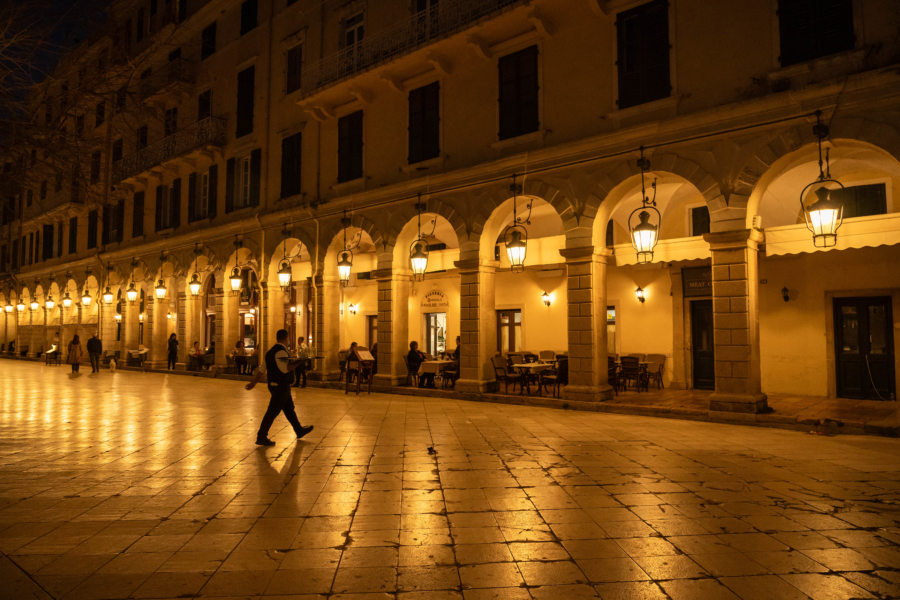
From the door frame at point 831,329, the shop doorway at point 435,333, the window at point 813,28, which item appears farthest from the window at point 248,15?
the door frame at point 831,329

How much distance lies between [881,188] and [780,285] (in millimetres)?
2599

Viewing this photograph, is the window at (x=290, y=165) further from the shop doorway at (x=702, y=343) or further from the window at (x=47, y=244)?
the window at (x=47, y=244)

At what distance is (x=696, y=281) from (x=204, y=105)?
18422mm

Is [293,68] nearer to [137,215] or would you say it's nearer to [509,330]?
[509,330]

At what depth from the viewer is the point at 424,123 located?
50.1 ft

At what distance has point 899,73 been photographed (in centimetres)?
871

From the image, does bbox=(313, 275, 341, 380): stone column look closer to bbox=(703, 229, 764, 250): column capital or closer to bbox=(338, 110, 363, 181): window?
bbox=(338, 110, 363, 181): window

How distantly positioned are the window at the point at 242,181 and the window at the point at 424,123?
6894 mm

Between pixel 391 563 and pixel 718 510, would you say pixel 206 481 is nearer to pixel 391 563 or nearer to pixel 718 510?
pixel 391 563

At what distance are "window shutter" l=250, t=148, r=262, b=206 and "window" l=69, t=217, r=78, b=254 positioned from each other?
52.9 ft

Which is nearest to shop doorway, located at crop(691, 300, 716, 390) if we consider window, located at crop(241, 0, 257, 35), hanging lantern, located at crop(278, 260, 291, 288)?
hanging lantern, located at crop(278, 260, 291, 288)

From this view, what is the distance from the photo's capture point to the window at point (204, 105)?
22.1 meters

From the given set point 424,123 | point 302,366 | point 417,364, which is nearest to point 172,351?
point 302,366

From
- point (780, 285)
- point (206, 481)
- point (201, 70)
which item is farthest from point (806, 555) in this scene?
point (201, 70)
